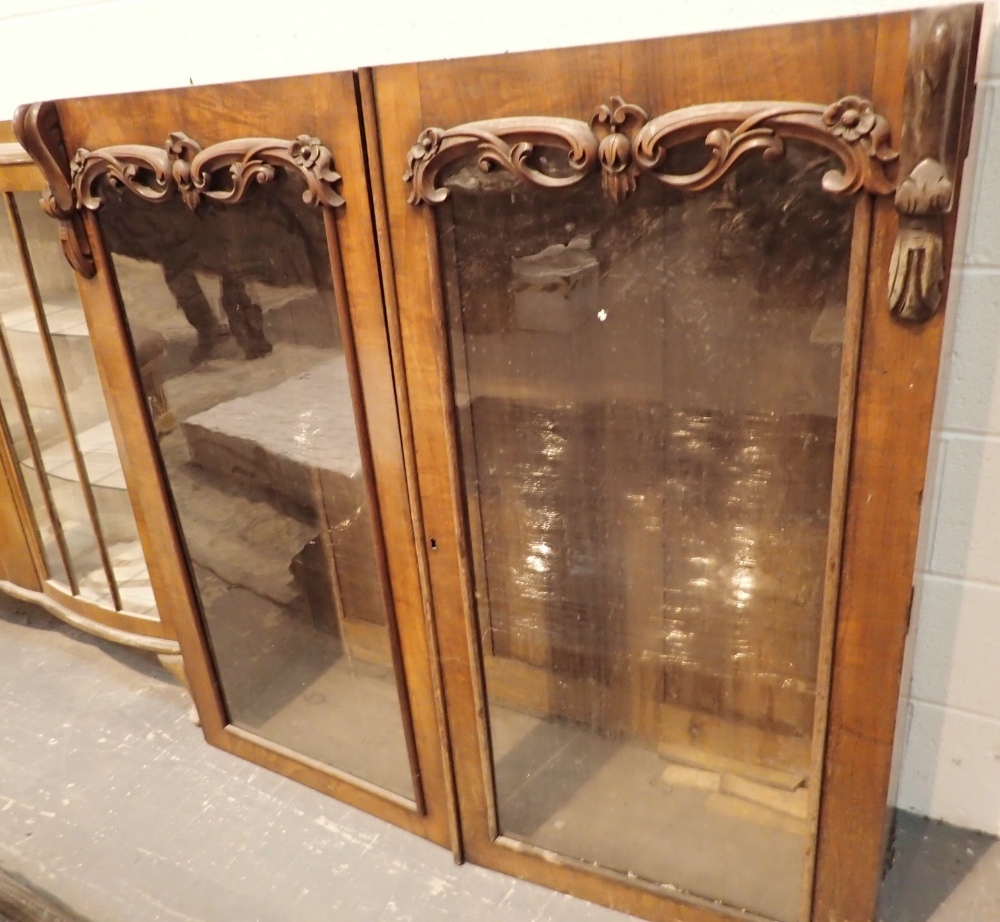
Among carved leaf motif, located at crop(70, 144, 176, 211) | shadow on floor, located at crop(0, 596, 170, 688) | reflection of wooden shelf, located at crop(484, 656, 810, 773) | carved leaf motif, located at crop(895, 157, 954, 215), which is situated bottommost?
shadow on floor, located at crop(0, 596, 170, 688)

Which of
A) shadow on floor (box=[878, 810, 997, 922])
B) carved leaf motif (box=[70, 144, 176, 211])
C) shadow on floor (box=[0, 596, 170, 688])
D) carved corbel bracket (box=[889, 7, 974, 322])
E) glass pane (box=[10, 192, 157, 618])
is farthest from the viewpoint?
shadow on floor (box=[0, 596, 170, 688])

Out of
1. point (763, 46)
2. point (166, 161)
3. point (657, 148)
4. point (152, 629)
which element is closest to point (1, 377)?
point (152, 629)

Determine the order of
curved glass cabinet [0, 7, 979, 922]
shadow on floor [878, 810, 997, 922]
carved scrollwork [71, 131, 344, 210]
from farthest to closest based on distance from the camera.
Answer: shadow on floor [878, 810, 997, 922], carved scrollwork [71, 131, 344, 210], curved glass cabinet [0, 7, 979, 922]

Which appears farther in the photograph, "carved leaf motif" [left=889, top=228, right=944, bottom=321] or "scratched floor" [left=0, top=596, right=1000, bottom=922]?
"scratched floor" [left=0, top=596, right=1000, bottom=922]

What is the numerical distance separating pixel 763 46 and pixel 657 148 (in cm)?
12

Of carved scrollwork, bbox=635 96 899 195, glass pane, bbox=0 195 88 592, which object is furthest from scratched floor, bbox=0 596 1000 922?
carved scrollwork, bbox=635 96 899 195

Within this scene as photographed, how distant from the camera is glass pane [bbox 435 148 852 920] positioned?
0.82 m

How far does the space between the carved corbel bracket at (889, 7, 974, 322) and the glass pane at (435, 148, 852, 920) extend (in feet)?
0.20

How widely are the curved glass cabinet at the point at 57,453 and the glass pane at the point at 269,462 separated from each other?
0.83ft

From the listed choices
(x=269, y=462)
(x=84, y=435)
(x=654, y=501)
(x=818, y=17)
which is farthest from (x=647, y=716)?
(x=84, y=435)

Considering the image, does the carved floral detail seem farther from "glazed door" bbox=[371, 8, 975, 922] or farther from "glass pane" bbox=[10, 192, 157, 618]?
"glass pane" bbox=[10, 192, 157, 618]

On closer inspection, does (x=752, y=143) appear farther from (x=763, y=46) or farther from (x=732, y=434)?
(x=732, y=434)

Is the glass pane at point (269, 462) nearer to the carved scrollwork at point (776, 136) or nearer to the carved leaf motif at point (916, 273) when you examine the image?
the carved scrollwork at point (776, 136)

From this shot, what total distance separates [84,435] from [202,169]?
724 mm
